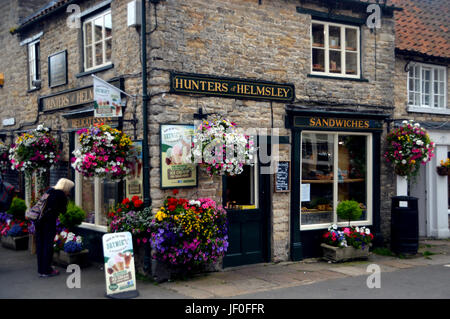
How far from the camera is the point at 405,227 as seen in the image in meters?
10.9

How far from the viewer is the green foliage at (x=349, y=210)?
34.1ft

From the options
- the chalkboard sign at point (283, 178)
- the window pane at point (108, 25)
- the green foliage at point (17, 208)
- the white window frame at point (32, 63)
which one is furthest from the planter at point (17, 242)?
the chalkboard sign at point (283, 178)

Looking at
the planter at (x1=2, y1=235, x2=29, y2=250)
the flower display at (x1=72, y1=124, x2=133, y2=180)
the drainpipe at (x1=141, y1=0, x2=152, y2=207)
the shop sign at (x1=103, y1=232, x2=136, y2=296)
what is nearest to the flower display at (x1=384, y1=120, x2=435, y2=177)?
the drainpipe at (x1=141, y1=0, x2=152, y2=207)

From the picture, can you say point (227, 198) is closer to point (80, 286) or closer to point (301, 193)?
point (301, 193)

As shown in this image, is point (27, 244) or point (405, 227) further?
point (27, 244)

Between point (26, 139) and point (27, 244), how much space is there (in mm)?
2817

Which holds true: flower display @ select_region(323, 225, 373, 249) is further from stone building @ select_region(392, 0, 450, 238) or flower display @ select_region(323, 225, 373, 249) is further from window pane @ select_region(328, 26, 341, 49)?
window pane @ select_region(328, 26, 341, 49)

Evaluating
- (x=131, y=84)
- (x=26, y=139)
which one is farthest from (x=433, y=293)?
(x=26, y=139)

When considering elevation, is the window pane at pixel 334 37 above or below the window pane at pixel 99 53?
above

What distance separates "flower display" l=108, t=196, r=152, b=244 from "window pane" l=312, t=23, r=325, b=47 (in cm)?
513

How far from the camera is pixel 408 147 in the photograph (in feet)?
36.2

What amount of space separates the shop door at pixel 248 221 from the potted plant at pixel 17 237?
5.27 m

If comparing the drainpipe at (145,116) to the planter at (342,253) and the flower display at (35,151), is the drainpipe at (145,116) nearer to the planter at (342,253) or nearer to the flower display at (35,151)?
the flower display at (35,151)

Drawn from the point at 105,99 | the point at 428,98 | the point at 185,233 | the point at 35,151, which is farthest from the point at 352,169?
the point at 35,151
